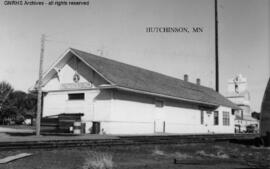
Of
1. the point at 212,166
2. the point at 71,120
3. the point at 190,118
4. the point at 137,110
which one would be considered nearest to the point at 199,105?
the point at 190,118

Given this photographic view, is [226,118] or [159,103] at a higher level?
[159,103]

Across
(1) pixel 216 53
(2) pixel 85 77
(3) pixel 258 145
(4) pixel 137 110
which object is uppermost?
(1) pixel 216 53

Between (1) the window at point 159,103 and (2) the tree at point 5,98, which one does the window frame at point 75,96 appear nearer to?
(1) the window at point 159,103

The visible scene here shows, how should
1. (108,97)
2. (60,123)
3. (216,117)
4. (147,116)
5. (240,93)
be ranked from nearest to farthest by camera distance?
(60,123), (108,97), (147,116), (216,117), (240,93)

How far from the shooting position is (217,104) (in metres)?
42.0

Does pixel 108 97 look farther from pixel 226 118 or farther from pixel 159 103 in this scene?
pixel 226 118

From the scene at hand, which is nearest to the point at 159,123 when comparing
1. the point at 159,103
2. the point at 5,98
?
the point at 159,103

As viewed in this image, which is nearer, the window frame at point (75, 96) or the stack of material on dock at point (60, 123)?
the stack of material on dock at point (60, 123)

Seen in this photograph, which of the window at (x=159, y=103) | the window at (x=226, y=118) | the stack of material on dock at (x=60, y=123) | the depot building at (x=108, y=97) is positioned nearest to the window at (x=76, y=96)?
the depot building at (x=108, y=97)

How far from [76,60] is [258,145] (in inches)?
664

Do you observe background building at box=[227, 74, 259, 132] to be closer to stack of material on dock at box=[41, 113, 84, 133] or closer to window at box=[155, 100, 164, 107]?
window at box=[155, 100, 164, 107]

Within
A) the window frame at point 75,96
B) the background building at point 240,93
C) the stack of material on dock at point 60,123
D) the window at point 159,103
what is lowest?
the stack of material on dock at point 60,123

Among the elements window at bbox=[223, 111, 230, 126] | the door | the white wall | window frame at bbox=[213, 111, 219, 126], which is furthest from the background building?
the door

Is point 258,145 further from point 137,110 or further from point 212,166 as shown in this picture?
point 137,110
